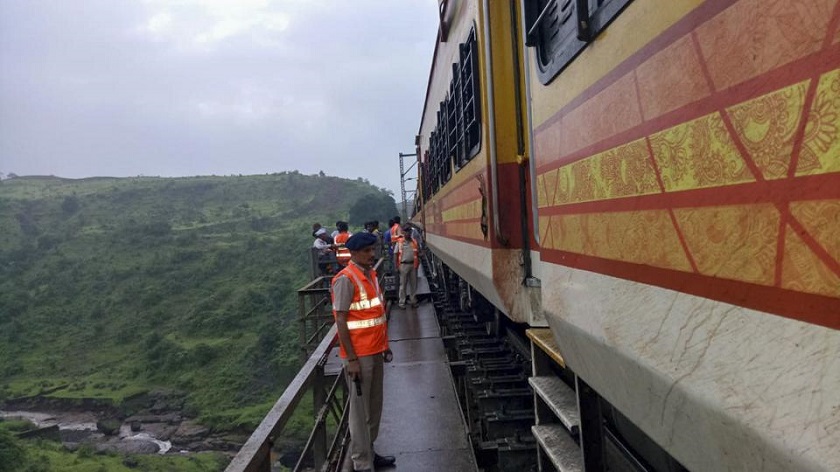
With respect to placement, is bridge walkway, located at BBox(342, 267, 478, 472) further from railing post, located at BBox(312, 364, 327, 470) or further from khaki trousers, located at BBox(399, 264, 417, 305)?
khaki trousers, located at BBox(399, 264, 417, 305)

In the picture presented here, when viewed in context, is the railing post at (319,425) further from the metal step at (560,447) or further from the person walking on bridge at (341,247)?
the person walking on bridge at (341,247)

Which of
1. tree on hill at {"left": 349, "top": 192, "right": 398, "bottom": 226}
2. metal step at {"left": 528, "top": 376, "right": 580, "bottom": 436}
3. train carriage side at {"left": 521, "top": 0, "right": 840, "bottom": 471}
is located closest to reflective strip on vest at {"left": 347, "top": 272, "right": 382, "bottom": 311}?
metal step at {"left": 528, "top": 376, "right": 580, "bottom": 436}

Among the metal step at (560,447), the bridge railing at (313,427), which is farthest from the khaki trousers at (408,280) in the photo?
the metal step at (560,447)

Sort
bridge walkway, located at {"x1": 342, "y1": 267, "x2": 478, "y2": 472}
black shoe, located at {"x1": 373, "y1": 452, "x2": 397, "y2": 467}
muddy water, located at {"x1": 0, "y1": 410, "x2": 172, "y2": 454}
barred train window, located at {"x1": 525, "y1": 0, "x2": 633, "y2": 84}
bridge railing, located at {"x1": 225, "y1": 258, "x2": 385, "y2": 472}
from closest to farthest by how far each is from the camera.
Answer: barred train window, located at {"x1": 525, "y1": 0, "x2": 633, "y2": 84}
bridge railing, located at {"x1": 225, "y1": 258, "x2": 385, "y2": 472}
black shoe, located at {"x1": 373, "y1": 452, "x2": 397, "y2": 467}
bridge walkway, located at {"x1": 342, "y1": 267, "x2": 478, "y2": 472}
muddy water, located at {"x1": 0, "y1": 410, "x2": 172, "y2": 454}

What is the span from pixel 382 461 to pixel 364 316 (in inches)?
48.9

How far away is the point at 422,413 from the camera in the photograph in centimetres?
507

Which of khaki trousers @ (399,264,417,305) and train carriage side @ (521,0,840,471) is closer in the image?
train carriage side @ (521,0,840,471)

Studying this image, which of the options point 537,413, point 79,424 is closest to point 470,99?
point 537,413

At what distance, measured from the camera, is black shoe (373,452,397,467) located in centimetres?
402

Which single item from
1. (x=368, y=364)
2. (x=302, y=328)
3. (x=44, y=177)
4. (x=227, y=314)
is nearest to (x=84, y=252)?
(x=227, y=314)

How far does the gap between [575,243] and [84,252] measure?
7222 cm

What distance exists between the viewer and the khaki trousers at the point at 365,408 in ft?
11.9

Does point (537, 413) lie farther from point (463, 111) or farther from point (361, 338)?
point (463, 111)

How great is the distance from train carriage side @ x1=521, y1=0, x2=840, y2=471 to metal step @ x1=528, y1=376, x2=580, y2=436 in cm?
54
